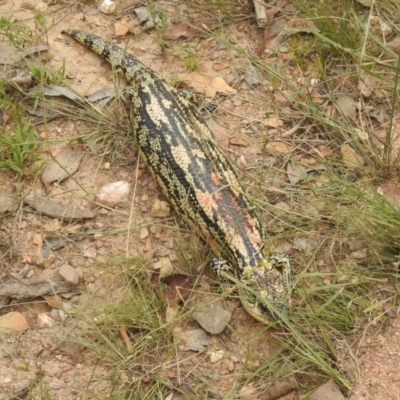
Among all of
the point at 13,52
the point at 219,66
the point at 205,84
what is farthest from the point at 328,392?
the point at 13,52

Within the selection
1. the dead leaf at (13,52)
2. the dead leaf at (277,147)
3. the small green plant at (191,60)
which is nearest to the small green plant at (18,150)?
the dead leaf at (13,52)

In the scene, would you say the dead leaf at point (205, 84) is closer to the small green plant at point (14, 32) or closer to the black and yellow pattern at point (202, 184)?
the black and yellow pattern at point (202, 184)

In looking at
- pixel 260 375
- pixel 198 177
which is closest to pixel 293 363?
pixel 260 375

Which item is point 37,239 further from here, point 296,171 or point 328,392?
point 328,392

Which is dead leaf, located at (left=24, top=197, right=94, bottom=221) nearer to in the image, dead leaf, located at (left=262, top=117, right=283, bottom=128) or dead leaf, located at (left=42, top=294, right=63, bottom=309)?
dead leaf, located at (left=42, top=294, right=63, bottom=309)

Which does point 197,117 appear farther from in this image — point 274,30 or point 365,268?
point 365,268

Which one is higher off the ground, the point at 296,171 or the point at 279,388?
the point at 296,171
